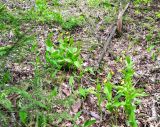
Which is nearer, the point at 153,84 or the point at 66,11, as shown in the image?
the point at 153,84

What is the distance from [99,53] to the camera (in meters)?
6.14

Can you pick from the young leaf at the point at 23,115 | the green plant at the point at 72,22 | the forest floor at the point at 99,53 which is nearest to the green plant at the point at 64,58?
the forest floor at the point at 99,53

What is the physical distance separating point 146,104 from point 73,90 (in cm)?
124

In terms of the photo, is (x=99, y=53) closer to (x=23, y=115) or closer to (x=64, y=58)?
(x=64, y=58)

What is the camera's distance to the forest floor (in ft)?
14.8

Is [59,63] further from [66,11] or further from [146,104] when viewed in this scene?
[66,11]

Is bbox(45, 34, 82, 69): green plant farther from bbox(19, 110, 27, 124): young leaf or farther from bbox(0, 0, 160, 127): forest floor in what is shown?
bbox(19, 110, 27, 124): young leaf

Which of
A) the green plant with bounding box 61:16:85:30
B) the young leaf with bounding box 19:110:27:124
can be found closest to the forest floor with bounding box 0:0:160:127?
the green plant with bounding box 61:16:85:30

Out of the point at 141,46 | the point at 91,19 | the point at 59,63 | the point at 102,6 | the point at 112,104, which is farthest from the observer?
the point at 102,6

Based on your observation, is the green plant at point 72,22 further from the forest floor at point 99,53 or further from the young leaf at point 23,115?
the young leaf at point 23,115

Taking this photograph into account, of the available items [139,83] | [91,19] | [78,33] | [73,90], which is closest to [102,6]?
[91,19]

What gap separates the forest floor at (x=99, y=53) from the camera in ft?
14.8

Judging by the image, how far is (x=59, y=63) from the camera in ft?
17.4

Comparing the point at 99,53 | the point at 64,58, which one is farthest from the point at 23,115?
the point at 99,53
